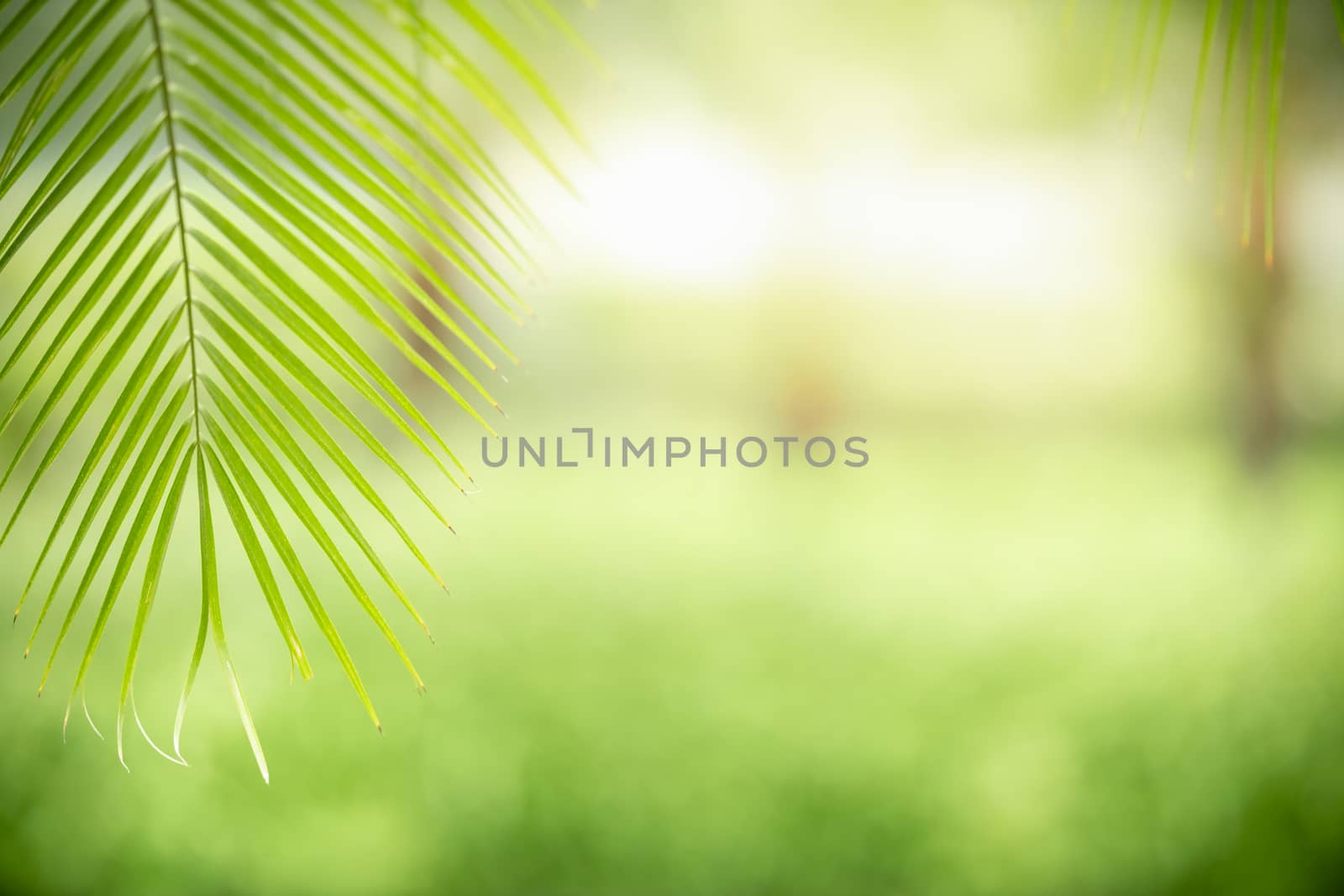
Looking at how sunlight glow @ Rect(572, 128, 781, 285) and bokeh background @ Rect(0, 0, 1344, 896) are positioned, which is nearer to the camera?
bokeh background @ Rect(0, 0, 1344, 896)

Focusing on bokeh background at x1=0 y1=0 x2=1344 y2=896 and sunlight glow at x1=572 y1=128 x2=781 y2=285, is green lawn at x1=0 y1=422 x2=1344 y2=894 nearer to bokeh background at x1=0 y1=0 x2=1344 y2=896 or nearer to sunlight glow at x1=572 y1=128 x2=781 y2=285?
bokeh background at x1=0 y1=0 x2=1344 y2=896

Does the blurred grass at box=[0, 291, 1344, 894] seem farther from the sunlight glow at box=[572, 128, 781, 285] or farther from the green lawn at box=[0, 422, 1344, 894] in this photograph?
the sunlight glow at box=[572, 128, 781, 285]

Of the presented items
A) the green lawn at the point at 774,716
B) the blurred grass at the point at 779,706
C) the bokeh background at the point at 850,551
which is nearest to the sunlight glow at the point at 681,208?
the bokeh background at the point at 850,551

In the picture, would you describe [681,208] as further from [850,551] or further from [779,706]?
[779,706]

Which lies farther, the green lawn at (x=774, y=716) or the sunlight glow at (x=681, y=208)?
the sunlight glow at (x=681, y=208)

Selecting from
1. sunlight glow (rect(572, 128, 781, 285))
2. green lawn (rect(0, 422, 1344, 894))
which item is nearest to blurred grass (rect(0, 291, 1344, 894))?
green lawn (rect(0, 422, 1344, 894))

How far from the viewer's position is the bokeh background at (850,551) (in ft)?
4.87

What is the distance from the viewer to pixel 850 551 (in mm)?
1936

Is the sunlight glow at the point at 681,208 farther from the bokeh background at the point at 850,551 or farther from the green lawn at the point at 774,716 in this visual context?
the green lawn at the point at 774,716

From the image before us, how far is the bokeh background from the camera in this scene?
1.49m

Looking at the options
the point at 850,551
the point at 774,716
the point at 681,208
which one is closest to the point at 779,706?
the point at 774,716

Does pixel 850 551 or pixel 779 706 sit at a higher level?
pixel 850 551

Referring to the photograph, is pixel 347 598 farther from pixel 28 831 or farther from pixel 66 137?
pixel 66 137

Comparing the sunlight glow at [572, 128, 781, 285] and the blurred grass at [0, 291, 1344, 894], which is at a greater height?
the sunlight glow at [572, 128, 781, 285]
